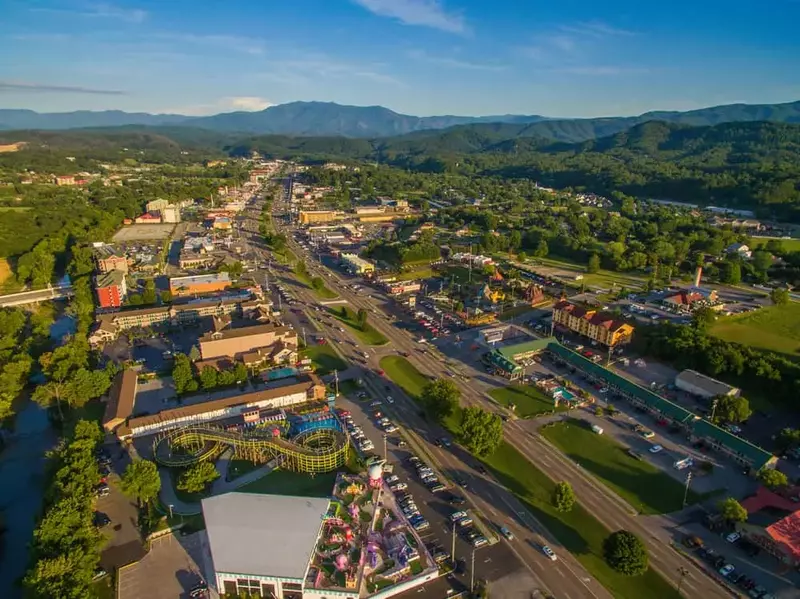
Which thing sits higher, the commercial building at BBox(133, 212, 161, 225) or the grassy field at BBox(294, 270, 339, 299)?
the commercial building at BBox(133, 212, 161, 225)

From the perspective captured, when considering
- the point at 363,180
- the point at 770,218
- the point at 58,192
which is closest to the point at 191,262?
the point at 58,192

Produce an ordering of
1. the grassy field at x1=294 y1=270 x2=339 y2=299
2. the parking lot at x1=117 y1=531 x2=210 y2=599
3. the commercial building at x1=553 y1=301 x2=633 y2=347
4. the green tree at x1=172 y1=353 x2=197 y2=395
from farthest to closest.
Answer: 1. the grassy field at x1=294 y1=270 x2=339 y2=299
2. the commercial building at x1=553 y1=301 x2=633 y2=347
3. the green tree at x1=172 y1=353 x2=197 y2=395
4. the parking lot at x1=117 y1=531 x2=210 y2=599

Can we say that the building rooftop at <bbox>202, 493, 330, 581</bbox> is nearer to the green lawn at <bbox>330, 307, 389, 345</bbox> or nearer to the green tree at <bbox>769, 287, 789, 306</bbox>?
the green lawn at <bbox>330, 307, 389, 345</bbox>

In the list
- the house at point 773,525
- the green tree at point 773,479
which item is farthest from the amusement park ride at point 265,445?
the green tree at point 773,479

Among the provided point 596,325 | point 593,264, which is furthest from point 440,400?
point 593,264

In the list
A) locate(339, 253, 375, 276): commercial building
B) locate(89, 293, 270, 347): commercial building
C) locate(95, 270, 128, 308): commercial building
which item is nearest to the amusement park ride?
locate(89, 293, 270, 347): commercial building

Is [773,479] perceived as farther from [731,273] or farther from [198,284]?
[198,284]
